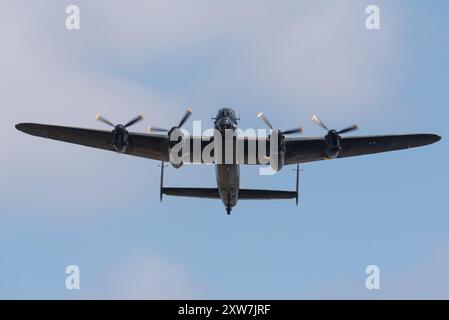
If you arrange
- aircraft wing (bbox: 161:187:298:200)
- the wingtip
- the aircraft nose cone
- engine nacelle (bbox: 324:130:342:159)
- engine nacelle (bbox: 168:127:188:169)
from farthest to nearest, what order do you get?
aircraft wing (bbox: 161:187:298:200) → the wingtip → engine nacelle (bbox: 324:130:342:159) → engine nacelle (bbox: 168:127:188:169) → the aircraft nose cone

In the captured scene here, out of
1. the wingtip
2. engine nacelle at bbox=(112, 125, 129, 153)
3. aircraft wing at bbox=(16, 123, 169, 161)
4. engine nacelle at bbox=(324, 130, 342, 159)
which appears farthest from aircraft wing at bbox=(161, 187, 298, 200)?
the wingtip

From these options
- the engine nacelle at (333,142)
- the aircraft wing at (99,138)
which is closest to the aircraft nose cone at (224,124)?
the aircraft wing at (99,138)

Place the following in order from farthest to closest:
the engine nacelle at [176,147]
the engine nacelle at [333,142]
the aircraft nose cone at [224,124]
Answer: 1. the engine nacelle at [333,142]
2. the engine nacelle at [176,147]
3. the aircraft nose cone at [224,124]

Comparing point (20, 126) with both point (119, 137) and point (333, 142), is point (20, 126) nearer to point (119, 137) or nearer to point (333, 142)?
point (119, 137)

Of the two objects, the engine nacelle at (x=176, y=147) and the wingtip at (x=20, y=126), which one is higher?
the wingtip at (x=20, y=126)

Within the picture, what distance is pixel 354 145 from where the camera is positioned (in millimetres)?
43312

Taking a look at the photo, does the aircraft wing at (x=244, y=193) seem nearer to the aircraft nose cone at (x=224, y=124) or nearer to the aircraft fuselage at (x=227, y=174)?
the aircraft fuselage at (x=227, y=174)

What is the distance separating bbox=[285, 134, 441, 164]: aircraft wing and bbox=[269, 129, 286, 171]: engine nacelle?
4.83ft

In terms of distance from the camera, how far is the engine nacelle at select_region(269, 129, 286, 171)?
40.8 metres

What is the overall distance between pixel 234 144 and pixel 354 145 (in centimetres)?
844

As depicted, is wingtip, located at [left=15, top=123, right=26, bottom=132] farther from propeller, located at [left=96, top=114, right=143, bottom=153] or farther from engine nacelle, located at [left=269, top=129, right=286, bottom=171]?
engine nacelle, located at [left=269, top=129, right=286, bottom=171]

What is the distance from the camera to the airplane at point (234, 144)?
40250mm

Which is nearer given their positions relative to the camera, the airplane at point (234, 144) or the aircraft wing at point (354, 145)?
the airplane at point (234, 144)
